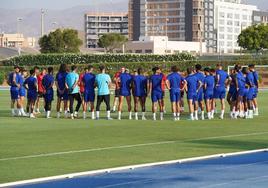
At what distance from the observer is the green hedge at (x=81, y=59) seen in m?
90.1

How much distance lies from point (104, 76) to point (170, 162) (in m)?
12.9

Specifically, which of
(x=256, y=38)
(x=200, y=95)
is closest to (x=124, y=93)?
(x=200, y=95)

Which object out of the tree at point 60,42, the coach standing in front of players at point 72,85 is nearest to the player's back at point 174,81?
the coach standing in front of players at point 72,85

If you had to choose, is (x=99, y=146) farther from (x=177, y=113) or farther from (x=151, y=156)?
(x=177, y=113)

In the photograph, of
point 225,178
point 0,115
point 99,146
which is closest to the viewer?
point 225,178

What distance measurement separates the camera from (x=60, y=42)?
12512 centimetres

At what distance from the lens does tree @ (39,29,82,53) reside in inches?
4909

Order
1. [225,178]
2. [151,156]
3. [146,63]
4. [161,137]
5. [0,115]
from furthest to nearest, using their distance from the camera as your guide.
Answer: [146,63] < [0,115] < [161,137] < [151,156] < [225,178]

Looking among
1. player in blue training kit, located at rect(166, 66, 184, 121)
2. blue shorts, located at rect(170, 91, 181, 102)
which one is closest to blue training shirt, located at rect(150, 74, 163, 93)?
player in blue training kit, located at rect(166, 66, 184, 121)

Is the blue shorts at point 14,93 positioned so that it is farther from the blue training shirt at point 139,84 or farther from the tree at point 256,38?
the tree at point 256,38

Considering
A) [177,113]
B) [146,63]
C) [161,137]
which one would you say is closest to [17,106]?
[177,113]

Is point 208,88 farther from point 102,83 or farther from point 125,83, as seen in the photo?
point 102,83

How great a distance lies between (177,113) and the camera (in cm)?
2862

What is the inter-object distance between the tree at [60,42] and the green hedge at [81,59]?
106 feet
